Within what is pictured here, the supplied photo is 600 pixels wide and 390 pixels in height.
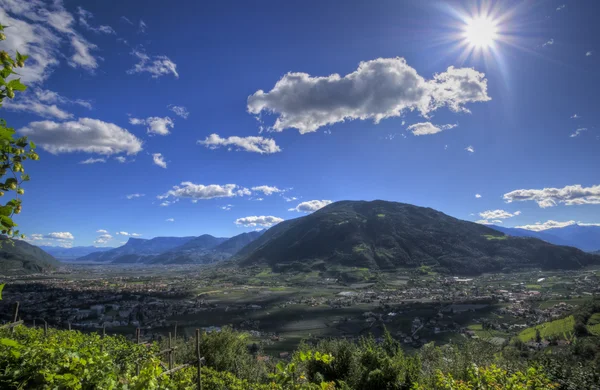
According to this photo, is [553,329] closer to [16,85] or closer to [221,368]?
[221,368]

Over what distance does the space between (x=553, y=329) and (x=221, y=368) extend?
7285 cm

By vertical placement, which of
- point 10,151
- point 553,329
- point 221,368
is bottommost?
point 553,329

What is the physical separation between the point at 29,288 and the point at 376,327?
131m

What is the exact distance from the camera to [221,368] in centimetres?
2092

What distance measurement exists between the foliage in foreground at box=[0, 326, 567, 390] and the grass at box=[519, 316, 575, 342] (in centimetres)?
5005

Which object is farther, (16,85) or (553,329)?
(553,329)

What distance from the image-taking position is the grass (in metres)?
56.3

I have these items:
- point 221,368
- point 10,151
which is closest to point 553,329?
point 221,368

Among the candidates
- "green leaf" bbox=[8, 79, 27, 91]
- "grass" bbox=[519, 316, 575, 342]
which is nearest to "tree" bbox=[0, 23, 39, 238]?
"green leaf" bbox=[8, 79, 27, 91]

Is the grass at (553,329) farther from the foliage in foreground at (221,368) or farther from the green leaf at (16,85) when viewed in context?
the green leaf at (16,85)

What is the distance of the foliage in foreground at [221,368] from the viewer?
3756mm

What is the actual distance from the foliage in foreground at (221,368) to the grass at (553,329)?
50054 mm

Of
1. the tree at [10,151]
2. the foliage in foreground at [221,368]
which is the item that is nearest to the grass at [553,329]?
the foliage in foreground at [221,368]

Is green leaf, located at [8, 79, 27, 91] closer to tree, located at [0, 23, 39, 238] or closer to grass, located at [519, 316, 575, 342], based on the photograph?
tree, located at [0, 23, 39, 238]
